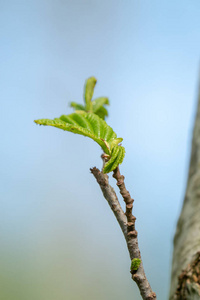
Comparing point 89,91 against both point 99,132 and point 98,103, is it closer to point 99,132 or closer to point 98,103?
point 98,103

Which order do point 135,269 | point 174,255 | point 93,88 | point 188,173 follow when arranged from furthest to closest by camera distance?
1. point 93,88
2. point 188,173
3. point 174,255
4. point 135,269

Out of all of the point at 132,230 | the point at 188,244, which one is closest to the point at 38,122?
the point at 132,230

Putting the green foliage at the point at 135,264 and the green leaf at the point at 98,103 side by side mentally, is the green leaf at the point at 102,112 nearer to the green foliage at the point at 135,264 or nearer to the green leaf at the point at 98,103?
the green leaf at the point at 98,103

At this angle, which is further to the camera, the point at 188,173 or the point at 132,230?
the point at 188,173

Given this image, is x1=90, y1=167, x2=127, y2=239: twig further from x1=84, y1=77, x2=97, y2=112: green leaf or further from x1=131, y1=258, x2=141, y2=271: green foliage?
x1=84, y1=77, x2=97, y2=112: green leaf

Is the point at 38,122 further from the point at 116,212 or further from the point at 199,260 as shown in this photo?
the point at 199,260

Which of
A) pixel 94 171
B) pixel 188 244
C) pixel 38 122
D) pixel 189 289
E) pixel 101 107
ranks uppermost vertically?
pixel 101 107

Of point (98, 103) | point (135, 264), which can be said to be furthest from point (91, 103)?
point (135, 264)

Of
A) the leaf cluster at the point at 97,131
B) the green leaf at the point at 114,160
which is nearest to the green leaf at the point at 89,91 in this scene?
the leaf cluster at the point at 97,131
